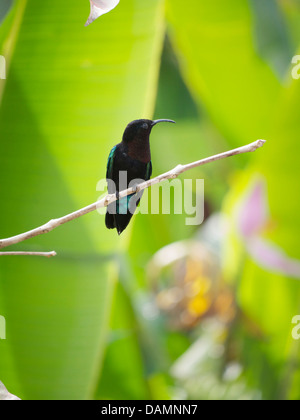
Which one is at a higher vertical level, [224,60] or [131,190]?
[224,60]

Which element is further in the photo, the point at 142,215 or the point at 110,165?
the point at 142,215

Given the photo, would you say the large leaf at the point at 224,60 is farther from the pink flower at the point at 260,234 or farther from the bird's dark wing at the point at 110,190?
the bird's dark wing at the point at 110,190

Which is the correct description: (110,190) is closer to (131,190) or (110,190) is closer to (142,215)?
(131,190)

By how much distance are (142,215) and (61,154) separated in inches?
9.0

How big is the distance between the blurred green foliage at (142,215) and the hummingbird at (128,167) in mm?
48

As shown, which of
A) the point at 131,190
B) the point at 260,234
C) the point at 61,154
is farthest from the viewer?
the point at 260,234

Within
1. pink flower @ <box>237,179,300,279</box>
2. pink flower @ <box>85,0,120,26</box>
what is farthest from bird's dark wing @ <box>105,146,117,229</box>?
pink flower @ <box>237,179,300,279</box>

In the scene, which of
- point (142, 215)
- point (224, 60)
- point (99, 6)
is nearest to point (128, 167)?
point (99, 6)

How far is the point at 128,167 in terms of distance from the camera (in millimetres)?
476

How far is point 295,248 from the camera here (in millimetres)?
724

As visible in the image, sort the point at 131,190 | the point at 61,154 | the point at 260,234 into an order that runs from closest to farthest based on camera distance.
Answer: the point at 131,190, the point at 61,154, the point at 260,234

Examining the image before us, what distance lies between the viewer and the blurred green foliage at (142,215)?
0.54m
